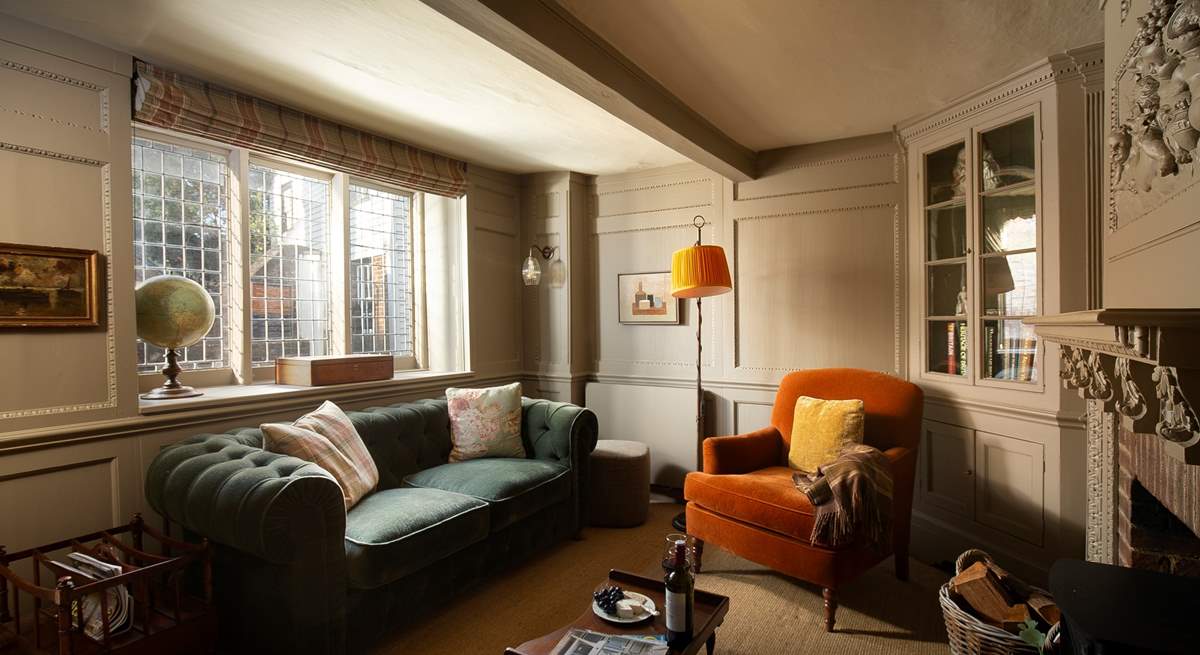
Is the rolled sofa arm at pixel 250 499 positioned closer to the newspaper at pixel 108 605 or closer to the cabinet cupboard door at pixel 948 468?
the newspaper at pixel 108 605

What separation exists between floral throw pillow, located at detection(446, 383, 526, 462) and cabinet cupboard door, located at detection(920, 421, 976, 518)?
231 cm

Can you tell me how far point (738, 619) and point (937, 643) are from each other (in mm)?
746

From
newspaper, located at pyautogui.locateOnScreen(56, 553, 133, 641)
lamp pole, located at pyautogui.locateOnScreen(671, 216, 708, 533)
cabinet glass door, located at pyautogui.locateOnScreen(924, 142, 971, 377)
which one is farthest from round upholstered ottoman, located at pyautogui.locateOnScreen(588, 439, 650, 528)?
newspaper, located at pyautogui.locateOnScreen(56, 553, 133, 641)

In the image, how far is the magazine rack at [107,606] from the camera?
167 centimetres

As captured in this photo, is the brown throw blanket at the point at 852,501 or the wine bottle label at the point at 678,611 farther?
the brown throw blanket at the point at 852,501

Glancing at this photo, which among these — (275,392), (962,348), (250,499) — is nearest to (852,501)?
(962,348)

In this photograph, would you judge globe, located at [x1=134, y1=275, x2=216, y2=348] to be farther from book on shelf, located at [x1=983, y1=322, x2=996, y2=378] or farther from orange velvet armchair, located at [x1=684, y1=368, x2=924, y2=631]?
book on shelf, located at [x1=983, y1=322, x2=996, y2=378]

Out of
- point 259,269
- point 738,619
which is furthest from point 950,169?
point 259,269

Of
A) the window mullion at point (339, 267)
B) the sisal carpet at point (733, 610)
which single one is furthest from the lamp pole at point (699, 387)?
the window mullion at point (339, 267)

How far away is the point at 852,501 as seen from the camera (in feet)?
7.43

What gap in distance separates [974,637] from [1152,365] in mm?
1212

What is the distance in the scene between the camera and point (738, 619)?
2391 mm

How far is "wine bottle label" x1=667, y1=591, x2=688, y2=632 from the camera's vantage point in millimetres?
1619

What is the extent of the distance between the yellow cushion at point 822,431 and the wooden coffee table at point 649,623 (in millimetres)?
1155
